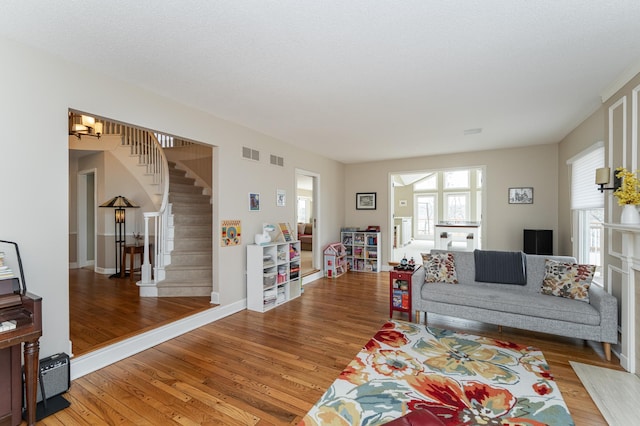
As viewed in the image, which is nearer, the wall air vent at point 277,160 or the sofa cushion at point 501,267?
the sofa cushion at point 501,267

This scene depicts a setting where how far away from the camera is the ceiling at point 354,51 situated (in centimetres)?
181

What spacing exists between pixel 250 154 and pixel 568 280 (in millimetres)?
4169

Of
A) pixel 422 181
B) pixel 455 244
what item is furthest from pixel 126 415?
pixel 422 181

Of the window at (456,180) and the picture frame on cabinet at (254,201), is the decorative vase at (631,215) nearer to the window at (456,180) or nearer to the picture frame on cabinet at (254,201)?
the picture frame on cabinet at (254,201)


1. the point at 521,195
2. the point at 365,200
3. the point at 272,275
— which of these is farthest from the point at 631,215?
the point at 365,200

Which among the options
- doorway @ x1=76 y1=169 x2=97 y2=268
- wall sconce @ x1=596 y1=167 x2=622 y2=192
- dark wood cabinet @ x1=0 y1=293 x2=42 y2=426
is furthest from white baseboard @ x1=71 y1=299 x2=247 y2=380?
doorway @ x1=76 y1=169 x2=97 y2=268

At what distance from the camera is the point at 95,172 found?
6.42m

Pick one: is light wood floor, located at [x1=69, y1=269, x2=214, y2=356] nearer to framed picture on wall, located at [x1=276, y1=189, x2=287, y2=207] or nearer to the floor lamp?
the floor lamp

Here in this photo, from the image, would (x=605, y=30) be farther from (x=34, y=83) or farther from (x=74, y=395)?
(x=74, y=395)

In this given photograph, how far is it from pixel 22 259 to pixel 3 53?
1.47 m

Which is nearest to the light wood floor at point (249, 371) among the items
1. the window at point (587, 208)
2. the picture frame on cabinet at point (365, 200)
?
the window at point (587, 208)

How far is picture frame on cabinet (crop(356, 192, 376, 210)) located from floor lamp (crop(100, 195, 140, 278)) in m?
4.91

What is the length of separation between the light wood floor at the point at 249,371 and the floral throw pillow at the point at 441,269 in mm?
515

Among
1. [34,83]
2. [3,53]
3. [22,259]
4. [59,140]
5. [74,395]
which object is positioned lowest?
[74,395]
